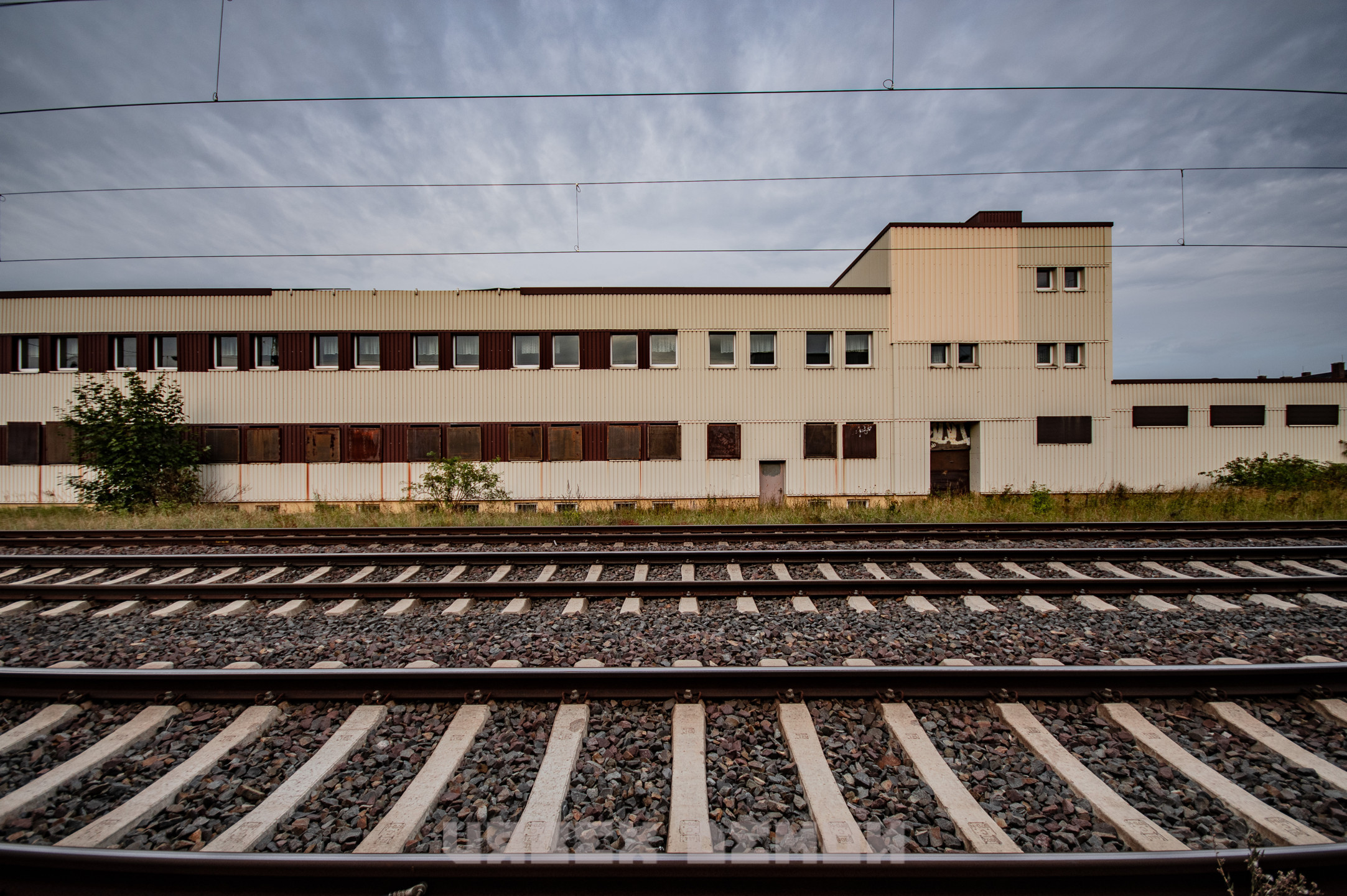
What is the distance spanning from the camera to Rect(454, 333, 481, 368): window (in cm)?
1739

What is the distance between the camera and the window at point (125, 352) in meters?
17.2

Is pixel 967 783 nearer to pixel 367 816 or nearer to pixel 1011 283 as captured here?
pixel 367 816

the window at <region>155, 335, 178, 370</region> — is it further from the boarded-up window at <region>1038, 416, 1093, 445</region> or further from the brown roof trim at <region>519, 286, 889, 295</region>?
the boarded-up window at <region>1038, 416, 1093, 445</region>

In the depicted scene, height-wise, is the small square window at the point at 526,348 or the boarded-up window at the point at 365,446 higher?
the small square window at the point at 526,348

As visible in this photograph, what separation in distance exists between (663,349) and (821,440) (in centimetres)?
589

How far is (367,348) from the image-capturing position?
57.1 feet

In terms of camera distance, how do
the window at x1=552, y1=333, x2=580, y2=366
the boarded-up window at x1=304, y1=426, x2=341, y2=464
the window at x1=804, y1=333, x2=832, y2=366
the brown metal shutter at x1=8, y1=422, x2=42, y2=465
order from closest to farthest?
the brown metal shutter at x1=8, y1=422, x2=42, y2=465, the boarded-up window at x1=304, y1=426, x2=341, y2=464, the window at x1=552, y1=333, x2=580, y2=366, the window at x1=804, y1=333, x2=832, y2=366

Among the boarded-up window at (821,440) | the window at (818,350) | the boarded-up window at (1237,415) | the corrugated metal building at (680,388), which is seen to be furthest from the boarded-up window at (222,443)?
the boarded-up window at (1237,415)

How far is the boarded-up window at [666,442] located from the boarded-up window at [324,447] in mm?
9944

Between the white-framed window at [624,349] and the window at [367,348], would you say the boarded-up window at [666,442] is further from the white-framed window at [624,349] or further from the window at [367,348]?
the window at [367,348]

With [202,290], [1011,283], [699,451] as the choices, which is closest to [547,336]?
[699,451]

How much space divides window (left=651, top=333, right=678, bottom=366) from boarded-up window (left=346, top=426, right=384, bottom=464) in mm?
9036

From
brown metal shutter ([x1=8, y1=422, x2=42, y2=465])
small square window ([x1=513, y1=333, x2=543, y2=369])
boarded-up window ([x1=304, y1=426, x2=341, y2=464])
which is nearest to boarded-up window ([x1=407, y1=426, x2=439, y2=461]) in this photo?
boarded-up window ([x1=304, y1=426, x2=341, y2=464])

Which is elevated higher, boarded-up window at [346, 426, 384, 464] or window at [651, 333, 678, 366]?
window at [651, 333, 678, 366]
